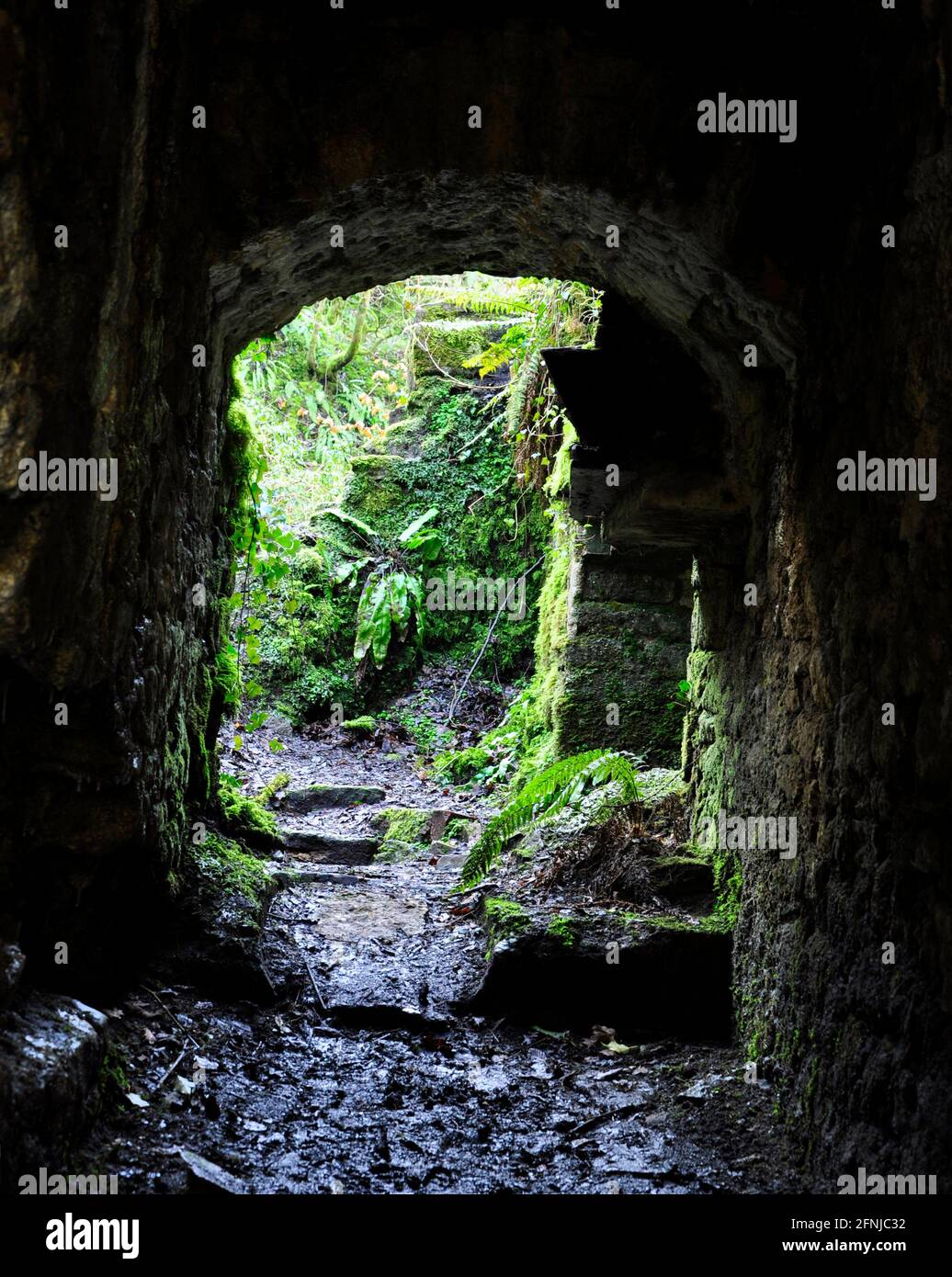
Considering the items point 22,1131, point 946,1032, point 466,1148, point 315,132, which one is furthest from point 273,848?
point 946,1032

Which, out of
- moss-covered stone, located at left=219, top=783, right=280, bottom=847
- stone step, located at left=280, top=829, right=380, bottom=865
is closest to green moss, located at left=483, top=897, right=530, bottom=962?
moss-covered stone, located at left=219, top=783, right=280, bottom=847

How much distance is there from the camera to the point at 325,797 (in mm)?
9031

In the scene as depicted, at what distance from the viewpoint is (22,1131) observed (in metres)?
2.68

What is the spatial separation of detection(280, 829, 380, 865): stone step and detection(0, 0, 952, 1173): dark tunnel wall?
2.79 m

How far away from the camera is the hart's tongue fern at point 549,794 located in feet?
19.8

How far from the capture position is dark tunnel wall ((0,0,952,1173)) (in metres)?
2.74

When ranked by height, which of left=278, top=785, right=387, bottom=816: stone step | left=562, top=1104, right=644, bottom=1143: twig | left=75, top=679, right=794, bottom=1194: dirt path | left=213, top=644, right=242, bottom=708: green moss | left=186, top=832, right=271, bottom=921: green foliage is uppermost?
left=213, top=644, right=242, bottom=708: green moss

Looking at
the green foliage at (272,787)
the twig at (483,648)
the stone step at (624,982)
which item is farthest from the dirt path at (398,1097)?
the twig at (483,648)

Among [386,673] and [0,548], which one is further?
[386,673]

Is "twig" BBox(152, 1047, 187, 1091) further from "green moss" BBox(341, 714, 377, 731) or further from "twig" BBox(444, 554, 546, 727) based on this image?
"green moss" BBox(341, 714, 377, 731)

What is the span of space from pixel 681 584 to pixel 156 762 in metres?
4.78

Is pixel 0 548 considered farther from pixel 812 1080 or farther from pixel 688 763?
pixel 688 763

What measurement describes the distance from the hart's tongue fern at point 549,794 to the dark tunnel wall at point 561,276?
1.41 metres

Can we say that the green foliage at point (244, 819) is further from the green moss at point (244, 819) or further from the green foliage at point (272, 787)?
the green foliage at point (272, 787)
